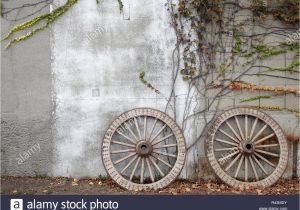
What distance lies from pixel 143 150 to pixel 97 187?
3.03ft

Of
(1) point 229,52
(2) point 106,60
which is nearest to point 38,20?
(2) point 106,60

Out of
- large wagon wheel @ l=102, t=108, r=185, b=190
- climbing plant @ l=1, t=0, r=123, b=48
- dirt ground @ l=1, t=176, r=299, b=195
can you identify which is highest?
climbing plant @ l=1, t=0, r=123, b=48

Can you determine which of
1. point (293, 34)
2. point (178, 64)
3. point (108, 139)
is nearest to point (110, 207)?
point (108, 139)

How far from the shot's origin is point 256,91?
7.08 m

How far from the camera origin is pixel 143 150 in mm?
6754

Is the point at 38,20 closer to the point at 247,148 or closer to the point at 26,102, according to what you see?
the point at 26,102

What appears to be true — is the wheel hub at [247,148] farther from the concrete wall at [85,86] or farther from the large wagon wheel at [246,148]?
the concrete wall at [85,86]

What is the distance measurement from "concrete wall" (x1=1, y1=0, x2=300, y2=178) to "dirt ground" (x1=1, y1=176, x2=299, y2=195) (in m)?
0.15

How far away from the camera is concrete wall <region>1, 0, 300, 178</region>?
7.01 m

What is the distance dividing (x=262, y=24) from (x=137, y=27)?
2024 mm

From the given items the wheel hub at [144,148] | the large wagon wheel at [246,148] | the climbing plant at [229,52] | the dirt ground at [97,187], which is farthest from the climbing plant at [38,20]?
the large wagon wheel at [246,148]

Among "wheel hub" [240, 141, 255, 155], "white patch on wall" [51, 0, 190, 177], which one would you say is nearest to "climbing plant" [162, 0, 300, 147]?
"white patch on wall" [51, 0, 190, 177]

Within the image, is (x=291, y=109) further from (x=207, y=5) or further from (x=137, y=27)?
(x=137, y=27)

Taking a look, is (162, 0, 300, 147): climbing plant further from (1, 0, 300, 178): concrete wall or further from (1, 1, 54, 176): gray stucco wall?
(1, 1, 54, 176): gray stucco wall
